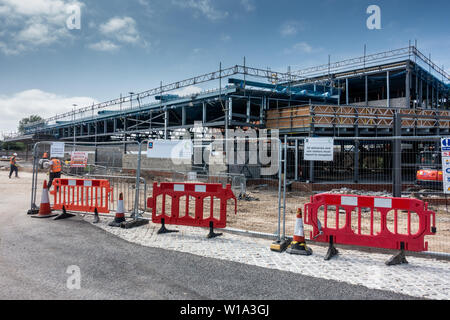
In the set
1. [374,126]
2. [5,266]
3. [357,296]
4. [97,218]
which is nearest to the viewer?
[357,296]

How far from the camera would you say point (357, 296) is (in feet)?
12.9

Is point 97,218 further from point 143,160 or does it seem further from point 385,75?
point 385,75

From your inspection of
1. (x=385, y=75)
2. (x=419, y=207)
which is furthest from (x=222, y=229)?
(x=385, y=75)

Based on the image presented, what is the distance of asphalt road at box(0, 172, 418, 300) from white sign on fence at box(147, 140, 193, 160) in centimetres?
306

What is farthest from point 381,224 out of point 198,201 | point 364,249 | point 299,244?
point 198,201

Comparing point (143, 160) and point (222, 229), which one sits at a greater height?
point (143, 160)

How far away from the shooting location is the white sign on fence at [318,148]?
666 centimetres

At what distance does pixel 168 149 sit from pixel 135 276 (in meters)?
4.84

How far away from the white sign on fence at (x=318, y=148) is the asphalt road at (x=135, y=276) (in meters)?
3.03

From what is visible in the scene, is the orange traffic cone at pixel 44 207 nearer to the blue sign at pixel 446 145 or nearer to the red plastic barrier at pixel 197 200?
the red plastic barrier at pixel 197 200

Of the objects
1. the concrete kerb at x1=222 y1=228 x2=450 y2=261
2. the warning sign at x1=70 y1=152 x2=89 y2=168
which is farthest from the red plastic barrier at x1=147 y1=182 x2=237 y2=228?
the warning sign at x1=70 y1=152 x2=89 y2=168

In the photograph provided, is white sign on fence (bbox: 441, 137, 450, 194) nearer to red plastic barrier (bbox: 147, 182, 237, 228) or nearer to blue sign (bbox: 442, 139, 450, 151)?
blue sign (bbox: 442, 139, 450, 151)
